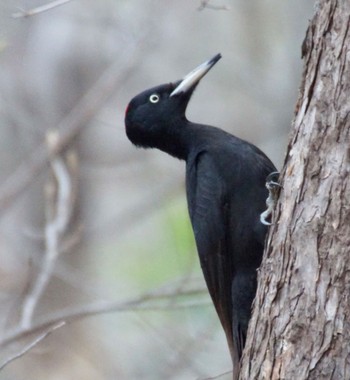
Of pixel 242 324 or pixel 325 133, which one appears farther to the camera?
pixel 242 324

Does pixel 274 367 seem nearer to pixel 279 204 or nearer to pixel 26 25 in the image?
pixel 279 204

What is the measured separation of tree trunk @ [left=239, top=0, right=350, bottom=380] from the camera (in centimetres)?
352

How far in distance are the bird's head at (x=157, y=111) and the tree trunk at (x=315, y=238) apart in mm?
1511

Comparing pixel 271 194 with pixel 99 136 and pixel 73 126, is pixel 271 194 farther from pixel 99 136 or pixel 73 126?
pixel 99 136

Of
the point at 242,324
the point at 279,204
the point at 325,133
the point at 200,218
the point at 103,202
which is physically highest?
the point at 325,133

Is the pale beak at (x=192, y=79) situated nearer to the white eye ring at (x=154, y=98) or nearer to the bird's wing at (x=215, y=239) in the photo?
the white eye ring at (x=154, y=98)

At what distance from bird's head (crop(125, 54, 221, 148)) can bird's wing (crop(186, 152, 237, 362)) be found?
0.55m

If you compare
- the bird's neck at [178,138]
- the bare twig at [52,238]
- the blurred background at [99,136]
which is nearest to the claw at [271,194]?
the bird's neck at [178,138]

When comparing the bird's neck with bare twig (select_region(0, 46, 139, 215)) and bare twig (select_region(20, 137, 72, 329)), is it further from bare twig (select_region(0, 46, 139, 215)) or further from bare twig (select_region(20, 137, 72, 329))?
bare twig (select_region(0, 46, 139, 215))

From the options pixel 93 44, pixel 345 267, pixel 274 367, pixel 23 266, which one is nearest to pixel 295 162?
pixel 345 267

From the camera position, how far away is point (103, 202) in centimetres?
1030

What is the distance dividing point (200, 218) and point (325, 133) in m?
1.22

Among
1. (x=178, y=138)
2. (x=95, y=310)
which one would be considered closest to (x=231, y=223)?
(x=178, y=138)

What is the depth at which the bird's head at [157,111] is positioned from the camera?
17.0ft
